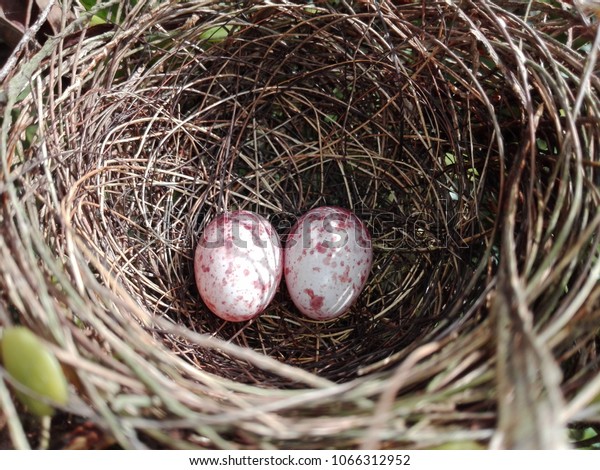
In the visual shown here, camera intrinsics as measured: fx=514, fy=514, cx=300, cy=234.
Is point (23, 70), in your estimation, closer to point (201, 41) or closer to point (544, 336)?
point (201, 41)

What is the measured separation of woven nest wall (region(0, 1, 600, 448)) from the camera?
2.06ft

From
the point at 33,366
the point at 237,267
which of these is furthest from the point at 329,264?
the point at 33,366

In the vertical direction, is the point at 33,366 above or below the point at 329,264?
above

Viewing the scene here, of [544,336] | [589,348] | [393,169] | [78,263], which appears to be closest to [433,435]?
[544,336]

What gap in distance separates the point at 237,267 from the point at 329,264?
0.59ft

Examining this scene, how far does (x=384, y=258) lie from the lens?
113 centimetres

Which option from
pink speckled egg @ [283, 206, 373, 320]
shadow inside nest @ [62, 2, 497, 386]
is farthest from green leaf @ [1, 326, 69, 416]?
pink speckled egg @ [283, 206, 373, 320]

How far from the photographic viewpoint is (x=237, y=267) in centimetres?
99

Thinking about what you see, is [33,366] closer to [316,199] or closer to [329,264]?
[329,264]

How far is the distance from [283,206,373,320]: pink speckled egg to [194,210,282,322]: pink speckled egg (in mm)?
53

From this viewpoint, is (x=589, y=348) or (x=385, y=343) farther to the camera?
(x=385, y=343)

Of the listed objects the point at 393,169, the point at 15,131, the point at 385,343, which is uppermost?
the point at 15,131

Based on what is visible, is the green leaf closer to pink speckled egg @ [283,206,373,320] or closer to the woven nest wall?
the woven nest wall
